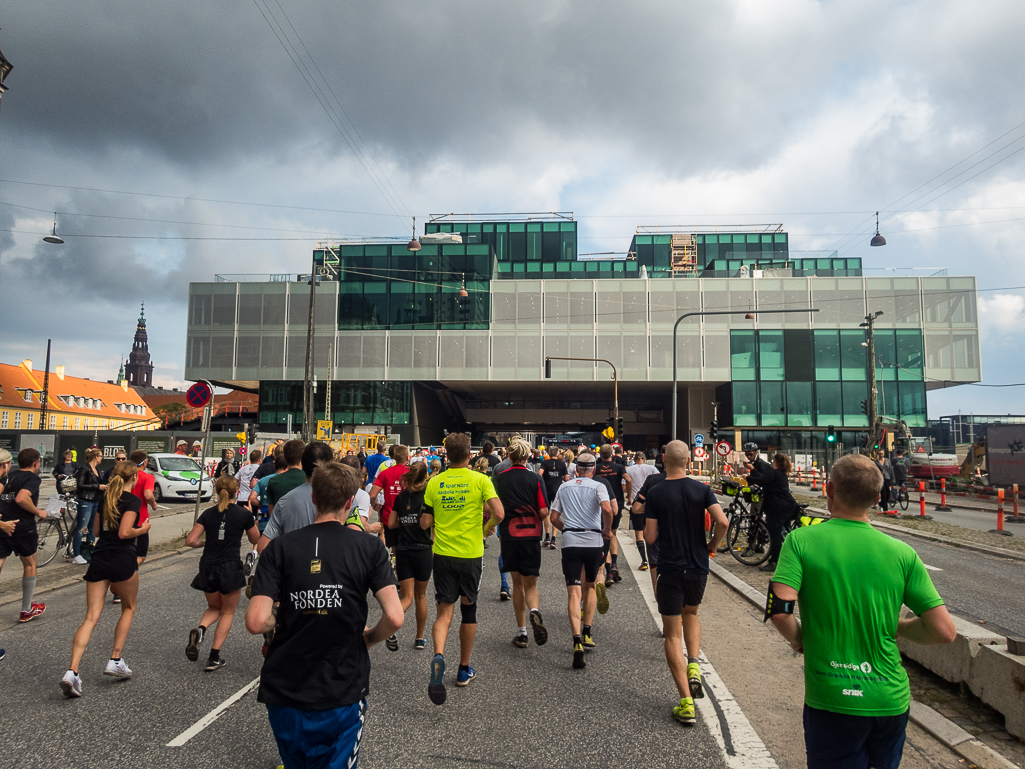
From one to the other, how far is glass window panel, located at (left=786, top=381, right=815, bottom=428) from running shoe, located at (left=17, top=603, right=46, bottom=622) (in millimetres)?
45038

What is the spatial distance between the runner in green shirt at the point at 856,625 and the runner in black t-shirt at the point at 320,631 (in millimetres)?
1676

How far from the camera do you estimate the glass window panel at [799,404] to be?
147 feet

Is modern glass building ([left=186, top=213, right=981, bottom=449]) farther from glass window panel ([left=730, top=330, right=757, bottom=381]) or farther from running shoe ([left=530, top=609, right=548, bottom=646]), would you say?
running shoe ([left=530, top=609, right=548, bottom=646])

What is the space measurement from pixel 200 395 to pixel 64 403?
87619mm

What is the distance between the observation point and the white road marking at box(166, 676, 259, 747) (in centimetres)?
399

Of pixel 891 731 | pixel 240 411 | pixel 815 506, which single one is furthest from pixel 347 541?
pixel 240 411

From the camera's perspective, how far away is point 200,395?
494 inches

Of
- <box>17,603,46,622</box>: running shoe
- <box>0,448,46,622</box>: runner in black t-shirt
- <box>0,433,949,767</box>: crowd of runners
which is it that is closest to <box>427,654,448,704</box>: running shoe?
<box>0,433,949,767</box>: crowd of runners

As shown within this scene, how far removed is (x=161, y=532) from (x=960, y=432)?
123573 millimetres

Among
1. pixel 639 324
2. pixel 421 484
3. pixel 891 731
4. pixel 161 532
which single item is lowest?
pixel 161 532

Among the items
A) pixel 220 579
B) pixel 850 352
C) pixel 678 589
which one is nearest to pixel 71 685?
pixel 220 579

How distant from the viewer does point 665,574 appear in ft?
15.4

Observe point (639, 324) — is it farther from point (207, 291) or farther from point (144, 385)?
point (144, 385)

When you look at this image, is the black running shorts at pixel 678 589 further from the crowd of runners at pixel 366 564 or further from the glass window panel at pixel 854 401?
the glass window panel at pixel 854 401
